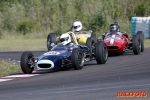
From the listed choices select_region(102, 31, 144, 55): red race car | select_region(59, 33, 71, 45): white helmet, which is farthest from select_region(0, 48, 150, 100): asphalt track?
select_region(102, 31, 144, 55): red race car

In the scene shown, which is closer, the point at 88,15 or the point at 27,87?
the point at 27,87

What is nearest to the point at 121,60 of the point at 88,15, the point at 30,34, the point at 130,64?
the point at 130,64

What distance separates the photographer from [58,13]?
177ft

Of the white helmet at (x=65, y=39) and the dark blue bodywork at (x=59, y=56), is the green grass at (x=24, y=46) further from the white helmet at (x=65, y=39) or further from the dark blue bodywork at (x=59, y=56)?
the dark blue bodywork at (x=59, y=56)

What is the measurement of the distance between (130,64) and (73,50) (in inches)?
102

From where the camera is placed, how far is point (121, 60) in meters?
20.7

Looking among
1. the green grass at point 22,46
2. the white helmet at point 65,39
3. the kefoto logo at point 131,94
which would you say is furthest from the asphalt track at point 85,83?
the green grass at point 22,46

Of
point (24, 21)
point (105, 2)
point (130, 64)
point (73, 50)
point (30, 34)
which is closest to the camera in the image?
point (73, 50)

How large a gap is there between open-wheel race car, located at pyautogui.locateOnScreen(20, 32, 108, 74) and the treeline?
26354 mm

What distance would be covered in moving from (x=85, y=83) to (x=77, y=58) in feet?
11.4

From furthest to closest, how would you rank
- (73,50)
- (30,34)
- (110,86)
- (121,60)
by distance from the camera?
(30,34), (121,60), (73,50), (110,86)

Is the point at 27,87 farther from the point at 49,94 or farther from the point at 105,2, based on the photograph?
the point at 105,2

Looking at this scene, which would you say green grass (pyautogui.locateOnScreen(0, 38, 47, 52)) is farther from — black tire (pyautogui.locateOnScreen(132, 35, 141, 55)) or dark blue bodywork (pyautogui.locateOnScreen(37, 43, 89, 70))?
dark blue bodywork (pyautogui.locateOnScreen(37, 43, 89, 70))

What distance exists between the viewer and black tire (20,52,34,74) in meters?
17.3
